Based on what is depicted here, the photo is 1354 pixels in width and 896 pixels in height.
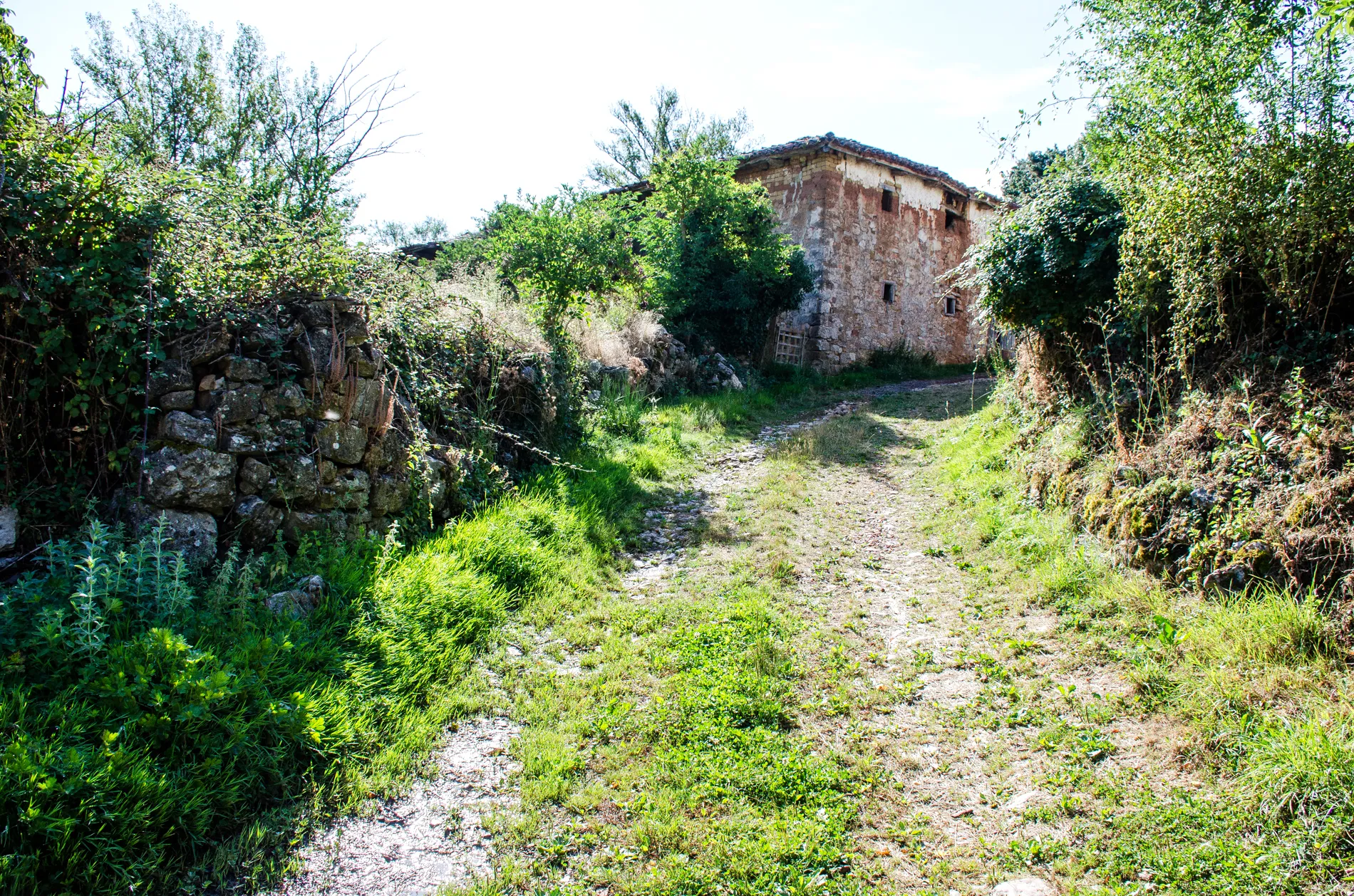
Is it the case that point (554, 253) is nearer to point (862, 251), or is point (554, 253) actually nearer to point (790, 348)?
point (790, 348)

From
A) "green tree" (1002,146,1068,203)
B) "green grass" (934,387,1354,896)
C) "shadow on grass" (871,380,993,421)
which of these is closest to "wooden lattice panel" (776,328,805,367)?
"shadow on grass" (871,380,993,421)

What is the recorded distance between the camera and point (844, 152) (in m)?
17.9

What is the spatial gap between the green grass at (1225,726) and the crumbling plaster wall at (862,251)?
14.0m

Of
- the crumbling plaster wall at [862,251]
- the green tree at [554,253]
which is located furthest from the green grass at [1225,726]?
the crumbling plaster wall at [862,251]

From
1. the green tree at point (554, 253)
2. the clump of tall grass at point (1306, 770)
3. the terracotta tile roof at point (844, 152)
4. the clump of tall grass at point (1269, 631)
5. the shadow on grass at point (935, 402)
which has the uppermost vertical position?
the terracotta tile roof at point (844, 152)

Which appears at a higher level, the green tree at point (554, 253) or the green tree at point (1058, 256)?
the green tree at point (554, 253)

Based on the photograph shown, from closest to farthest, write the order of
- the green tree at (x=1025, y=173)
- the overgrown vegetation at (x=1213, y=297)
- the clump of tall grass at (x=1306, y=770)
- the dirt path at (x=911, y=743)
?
the clump of tall grass at (x=1306, y=770) → the dirt path at (x=911, y=743) → the overgrown vegetation at (x=1213, y=297) → the green tree at (x=1025, y=173)

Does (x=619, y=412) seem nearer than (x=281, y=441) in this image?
No

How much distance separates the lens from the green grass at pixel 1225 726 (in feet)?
8.70

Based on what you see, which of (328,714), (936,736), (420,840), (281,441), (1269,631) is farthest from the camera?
(281,441)

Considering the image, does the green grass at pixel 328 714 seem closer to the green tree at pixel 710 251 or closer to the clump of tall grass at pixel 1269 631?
the clump of tall grass at pixel 1269 631

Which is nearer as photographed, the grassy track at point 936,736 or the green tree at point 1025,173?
the grassy track at point 936,736

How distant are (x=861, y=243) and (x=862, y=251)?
21 cm

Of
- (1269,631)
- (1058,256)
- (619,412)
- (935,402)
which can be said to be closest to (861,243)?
(935,402)
